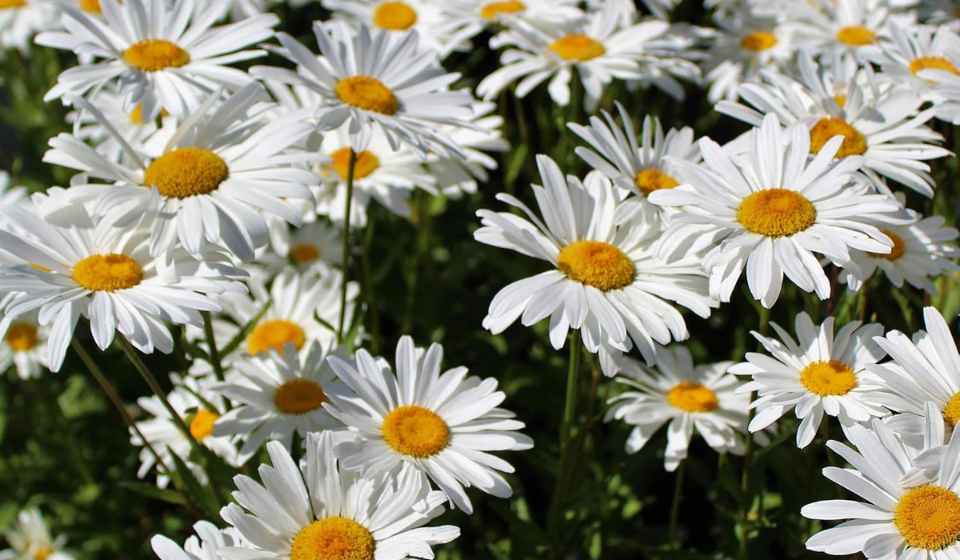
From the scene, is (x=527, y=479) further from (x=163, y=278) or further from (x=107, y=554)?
(x=163, y=278)

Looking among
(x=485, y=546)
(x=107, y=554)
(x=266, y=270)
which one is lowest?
(x=107, y=554)

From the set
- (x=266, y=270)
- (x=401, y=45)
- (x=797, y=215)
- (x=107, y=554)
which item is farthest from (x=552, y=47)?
(x=107, y=554)

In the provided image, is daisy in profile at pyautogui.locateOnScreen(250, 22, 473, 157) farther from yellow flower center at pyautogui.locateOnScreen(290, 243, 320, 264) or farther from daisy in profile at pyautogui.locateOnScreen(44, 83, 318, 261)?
yellow flower center at pyautogui.locateOnScreen(290, 243, 320, 264)

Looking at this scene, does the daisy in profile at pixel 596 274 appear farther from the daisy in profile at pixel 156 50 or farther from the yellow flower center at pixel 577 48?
the yellow flower center at pixel 577 48

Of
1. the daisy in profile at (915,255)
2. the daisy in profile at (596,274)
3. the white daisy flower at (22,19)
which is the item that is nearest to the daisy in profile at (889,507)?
the daisy in profile at (596,274)

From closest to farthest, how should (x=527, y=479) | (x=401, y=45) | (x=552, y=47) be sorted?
1. (x=401, y=45)
2. (x=552, y=47)
3. (x=527, y=479)

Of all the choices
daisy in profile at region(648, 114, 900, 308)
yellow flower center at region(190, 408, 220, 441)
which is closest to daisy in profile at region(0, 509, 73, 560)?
yellow flower center at region(190, 408, 220, 441)
